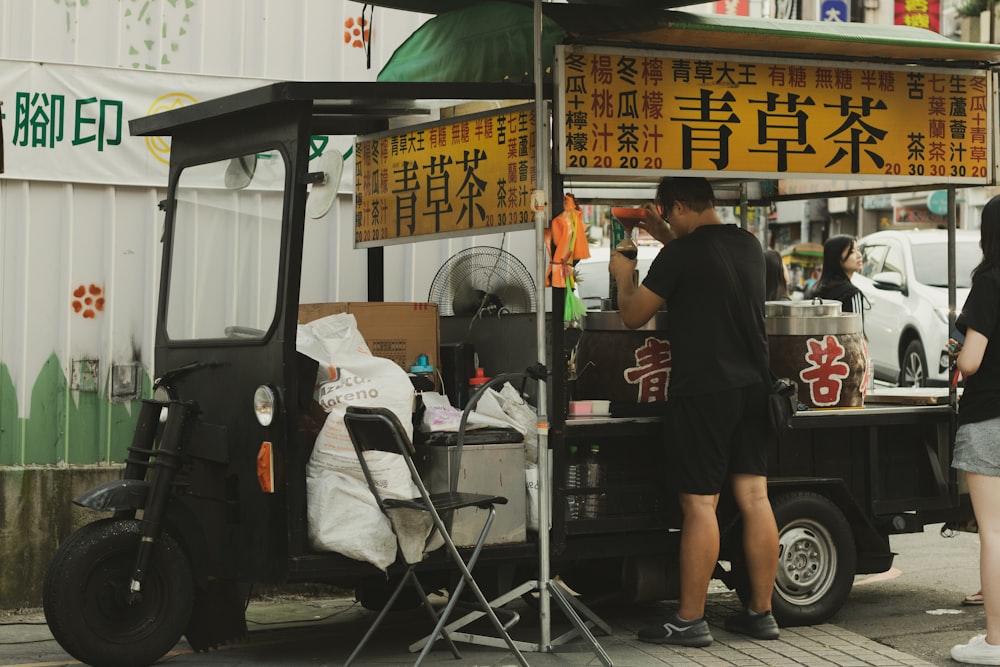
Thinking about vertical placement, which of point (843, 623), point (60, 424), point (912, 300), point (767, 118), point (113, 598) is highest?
point (767, 118)

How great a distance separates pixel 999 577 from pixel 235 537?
119 inches

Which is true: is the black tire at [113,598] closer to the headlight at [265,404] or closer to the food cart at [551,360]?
the food cart at [551,360]

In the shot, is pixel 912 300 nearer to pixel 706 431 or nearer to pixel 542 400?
pixel 706 431

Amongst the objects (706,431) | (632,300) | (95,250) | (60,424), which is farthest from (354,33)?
(706,431)

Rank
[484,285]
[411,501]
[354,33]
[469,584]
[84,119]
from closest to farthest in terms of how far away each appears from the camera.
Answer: [411,501] < [469,584] < [484,285] < [84,119] < [354,33]

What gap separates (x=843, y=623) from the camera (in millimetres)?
6539

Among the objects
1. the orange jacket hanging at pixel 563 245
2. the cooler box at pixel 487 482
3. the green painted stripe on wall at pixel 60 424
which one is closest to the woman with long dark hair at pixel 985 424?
the orange jacket hanging at pixel 563 245

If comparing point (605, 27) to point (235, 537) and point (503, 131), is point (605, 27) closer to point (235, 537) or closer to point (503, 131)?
point (503, 131)

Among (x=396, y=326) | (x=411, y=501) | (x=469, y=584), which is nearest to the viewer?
(x=411, y=501)

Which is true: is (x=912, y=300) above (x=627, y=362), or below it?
above

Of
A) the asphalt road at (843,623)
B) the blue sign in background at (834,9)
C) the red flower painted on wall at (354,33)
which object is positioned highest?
the blue sign in background at (834,9)

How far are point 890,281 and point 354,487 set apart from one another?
35.7 feet

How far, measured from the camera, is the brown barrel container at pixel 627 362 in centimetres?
618

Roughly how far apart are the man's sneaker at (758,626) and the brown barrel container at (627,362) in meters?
1.03
